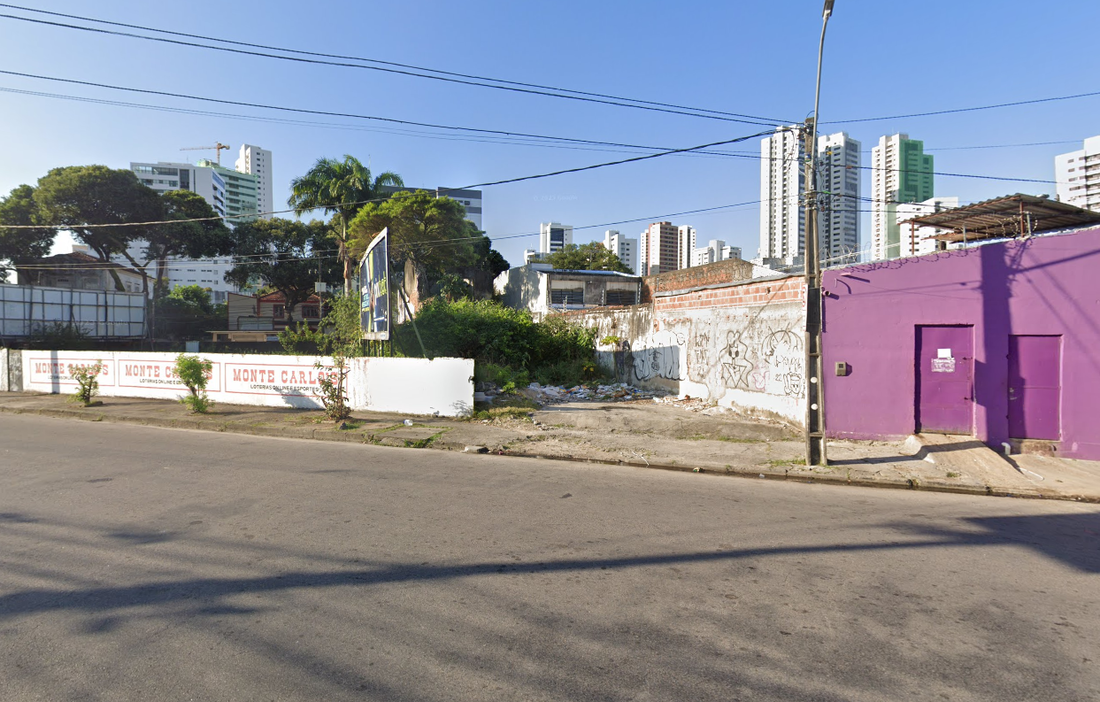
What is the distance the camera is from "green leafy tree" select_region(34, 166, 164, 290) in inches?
1636

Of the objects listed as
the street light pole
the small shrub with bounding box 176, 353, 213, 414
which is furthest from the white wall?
the street light pole

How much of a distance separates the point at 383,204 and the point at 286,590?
28.7 m

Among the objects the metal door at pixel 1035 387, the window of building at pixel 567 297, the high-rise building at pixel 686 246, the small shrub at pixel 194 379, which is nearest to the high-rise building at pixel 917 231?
the metal door at pixel 1035 387

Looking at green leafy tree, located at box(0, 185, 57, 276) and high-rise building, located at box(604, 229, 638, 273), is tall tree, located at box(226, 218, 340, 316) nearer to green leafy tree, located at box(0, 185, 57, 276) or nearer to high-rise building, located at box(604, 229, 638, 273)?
green leafy tree, located at box(0, 185, 57, 276)

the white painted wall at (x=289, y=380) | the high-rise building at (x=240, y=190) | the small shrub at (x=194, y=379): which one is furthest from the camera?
the high-rise building at (x=240, y=190)

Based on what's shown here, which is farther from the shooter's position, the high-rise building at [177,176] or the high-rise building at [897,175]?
the high-rise building at [177,176]

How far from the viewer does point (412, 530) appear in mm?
5605

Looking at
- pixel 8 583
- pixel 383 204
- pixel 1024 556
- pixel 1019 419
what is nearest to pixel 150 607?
pixel 8 583

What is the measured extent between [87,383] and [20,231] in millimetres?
36897

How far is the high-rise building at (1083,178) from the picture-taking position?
1772 centimetres

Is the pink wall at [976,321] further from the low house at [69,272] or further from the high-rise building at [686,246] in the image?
the high-rise building at [686,246]

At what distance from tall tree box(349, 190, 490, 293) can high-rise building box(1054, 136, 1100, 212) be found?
22.9m

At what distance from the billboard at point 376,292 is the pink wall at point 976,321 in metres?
9.71

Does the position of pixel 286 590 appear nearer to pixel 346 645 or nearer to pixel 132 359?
pixel 346 645
